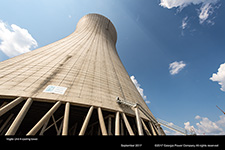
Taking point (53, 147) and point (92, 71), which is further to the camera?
point (92, 71)

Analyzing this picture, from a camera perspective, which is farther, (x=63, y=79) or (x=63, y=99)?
(x=63, y=79)

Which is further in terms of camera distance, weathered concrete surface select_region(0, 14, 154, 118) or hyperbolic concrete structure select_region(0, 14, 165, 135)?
weathered concrete surface select_region(0, 14, 154, 118)

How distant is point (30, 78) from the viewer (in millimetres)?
6488

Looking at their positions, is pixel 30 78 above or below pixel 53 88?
above

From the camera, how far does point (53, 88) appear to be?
6.11 m

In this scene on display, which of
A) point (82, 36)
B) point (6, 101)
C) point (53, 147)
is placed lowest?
point (53, 147)

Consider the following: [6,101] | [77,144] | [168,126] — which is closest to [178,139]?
[77,144]

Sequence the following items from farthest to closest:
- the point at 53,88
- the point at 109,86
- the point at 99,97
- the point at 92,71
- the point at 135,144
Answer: the point at 92,71
the point at 109,86
the point at 99,97
the point at 53,88
the point at 135,144

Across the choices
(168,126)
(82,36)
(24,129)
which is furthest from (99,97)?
(82,36)

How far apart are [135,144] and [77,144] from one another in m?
1.85

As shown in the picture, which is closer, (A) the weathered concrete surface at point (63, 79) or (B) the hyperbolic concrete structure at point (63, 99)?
(B) the hyperbolic concrete structure at point (63, 99)

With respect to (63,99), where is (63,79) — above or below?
above

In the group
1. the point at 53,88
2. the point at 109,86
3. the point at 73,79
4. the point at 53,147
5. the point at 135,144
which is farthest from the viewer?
the point at 109,86

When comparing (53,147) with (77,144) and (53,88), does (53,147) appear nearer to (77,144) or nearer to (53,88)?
(77,144)
